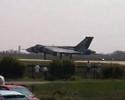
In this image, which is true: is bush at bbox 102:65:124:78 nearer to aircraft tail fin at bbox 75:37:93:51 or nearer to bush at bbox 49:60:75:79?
bush at bbox 49:60:75:79

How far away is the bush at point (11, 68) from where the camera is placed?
227 ft

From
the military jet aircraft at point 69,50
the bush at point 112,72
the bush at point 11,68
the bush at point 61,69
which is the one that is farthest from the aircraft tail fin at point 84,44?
the bush at point 11,68

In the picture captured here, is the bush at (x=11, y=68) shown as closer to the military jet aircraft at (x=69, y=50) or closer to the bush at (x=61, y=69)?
the bush at (x=61, y=69)

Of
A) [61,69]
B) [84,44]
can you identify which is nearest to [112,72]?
[61,69]

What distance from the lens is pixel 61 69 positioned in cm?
7088

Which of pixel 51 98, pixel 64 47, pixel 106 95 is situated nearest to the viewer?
pixel 51 98

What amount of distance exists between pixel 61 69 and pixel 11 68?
5978 millimetres

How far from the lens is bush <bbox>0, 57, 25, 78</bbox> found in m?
69.1

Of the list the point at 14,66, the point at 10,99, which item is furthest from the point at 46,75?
the point at 10,99

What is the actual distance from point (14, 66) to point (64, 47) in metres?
89.2

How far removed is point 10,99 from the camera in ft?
71.2

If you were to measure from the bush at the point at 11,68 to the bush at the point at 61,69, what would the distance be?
3.70 meters

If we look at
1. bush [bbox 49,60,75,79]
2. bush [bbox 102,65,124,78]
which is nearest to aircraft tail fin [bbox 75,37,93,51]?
bush [bbox 102,65,124,78]

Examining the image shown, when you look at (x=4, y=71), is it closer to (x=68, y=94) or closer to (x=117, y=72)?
(x=117, y=72)
